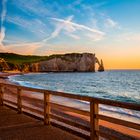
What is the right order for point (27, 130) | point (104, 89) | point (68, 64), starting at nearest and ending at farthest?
point (27, 130) → point (104, 89) → point (68, 64)

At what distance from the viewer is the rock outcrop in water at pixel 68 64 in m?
177

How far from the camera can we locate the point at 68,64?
614 ft

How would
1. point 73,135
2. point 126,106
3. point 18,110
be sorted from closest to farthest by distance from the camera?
point 126,106
point 73,135
point 18,110

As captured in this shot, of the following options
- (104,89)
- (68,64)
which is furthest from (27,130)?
(68,64)

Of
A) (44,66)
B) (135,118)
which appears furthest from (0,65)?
(135,118)

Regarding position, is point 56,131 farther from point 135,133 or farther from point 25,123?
point 135,133

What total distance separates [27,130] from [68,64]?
180266 millimetres

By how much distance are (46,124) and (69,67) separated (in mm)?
179565

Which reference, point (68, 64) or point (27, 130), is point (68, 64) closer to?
point (68, 64)

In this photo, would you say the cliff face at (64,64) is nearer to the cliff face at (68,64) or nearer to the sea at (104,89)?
the cliff face at (68,64)

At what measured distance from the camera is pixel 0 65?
536ft

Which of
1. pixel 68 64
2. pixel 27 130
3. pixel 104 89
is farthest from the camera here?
pixel 68 64

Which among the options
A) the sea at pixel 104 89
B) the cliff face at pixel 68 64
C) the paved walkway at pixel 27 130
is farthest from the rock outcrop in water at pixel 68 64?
the paved walkway at pixel 27 130

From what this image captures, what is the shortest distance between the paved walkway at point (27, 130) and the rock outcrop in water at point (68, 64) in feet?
542
